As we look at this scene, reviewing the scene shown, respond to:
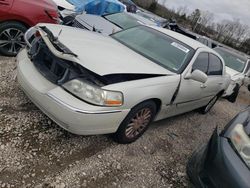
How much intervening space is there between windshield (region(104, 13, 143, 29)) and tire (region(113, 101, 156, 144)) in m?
4.06

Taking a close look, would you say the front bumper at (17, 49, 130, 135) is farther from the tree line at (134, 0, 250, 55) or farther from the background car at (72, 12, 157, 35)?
the tree line at (134, 0, 250, 55)

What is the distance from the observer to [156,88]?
326 centimetres

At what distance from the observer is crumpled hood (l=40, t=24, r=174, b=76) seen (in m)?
2.91

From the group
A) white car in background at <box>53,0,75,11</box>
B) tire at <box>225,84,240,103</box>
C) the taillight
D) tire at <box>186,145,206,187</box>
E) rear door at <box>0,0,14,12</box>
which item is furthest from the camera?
white car in background at <box>53,0,75,11</box>

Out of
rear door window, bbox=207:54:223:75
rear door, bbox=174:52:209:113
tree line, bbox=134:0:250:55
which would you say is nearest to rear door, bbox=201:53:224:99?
rear door window, bbox=207:54:223:75

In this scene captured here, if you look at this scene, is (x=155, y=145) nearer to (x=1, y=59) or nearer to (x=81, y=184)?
(x=81, y=184)

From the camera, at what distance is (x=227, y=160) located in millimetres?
2227

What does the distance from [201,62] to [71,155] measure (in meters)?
2.64

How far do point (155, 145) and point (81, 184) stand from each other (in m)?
1.45

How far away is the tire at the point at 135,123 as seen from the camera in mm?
3161

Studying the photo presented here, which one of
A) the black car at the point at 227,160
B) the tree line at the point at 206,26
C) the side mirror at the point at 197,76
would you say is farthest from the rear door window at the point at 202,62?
A: the tree line at the point at 206,26

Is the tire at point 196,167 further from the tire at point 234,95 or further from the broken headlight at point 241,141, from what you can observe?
the tire at point 234,95

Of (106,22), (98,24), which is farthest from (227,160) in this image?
(106,22)

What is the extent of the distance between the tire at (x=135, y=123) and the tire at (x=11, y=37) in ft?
9.37
